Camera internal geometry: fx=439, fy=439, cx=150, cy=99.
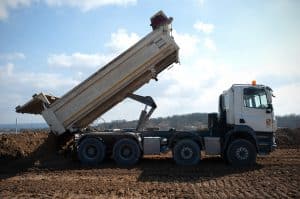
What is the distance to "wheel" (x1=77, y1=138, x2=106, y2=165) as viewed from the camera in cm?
1652

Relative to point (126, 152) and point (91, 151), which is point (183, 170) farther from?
point (91, 151)

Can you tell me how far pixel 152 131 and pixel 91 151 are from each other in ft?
8.00

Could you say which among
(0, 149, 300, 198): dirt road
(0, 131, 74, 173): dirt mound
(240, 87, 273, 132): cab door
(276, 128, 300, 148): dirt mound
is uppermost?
(240, 87, 273, 132): cab door

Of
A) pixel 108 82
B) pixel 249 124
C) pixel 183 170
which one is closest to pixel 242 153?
pixel 249 124

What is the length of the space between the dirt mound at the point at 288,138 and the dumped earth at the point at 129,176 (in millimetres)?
3604

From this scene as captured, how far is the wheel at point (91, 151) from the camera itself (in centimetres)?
1652

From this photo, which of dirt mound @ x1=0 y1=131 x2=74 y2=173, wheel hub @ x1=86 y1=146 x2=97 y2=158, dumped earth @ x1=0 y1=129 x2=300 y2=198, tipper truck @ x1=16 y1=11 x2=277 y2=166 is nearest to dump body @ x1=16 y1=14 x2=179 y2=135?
tipper truck @ x1=16 y1=11 x2=277 y2=166

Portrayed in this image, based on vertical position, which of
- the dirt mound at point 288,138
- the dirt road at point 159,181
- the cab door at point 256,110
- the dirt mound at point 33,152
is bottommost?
the dirt road at point 159,181

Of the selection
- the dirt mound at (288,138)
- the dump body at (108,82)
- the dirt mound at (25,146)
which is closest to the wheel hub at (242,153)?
the dump body at (108,82)

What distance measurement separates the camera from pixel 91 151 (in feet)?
54.5

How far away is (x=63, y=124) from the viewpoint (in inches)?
645

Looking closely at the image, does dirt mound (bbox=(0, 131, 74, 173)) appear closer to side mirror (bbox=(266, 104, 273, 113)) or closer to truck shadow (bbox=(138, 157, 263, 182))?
truck shadow (bbox=(138, 157, 263, 182))

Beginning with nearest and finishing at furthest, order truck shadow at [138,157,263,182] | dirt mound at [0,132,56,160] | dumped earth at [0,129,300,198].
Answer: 1. dumped earth at [0,129,300,198]
2. truck shadow at [138,157,263,182]
3. dirt mound at [0,132,56,160]

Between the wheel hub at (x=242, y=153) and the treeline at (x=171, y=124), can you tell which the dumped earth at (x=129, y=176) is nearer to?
the wheel hub at (x=242, y=153)
